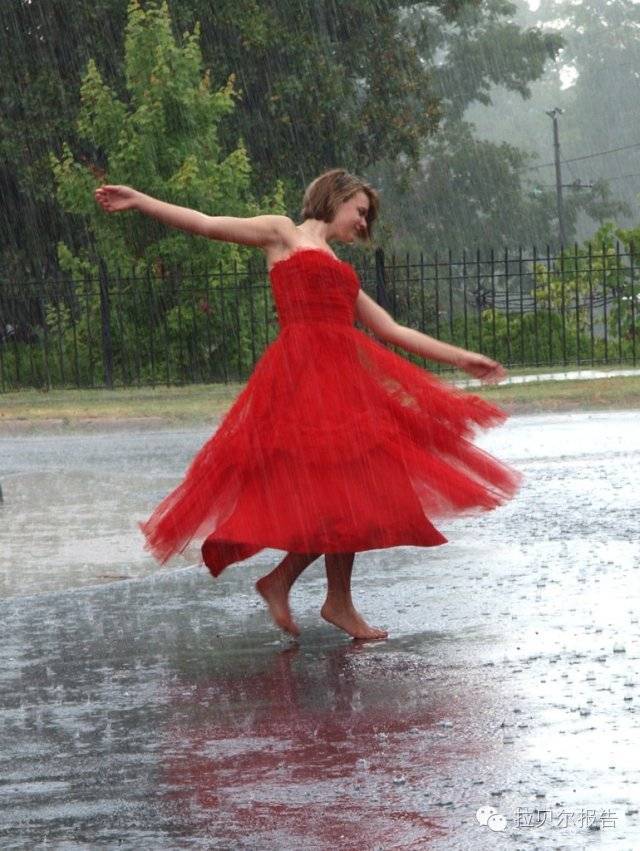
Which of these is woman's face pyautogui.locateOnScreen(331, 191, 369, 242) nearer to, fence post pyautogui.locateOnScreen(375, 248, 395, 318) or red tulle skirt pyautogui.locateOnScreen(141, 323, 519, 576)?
red tulle skirt pyautogui.locateOnScreen(141, 323, 519, 576)

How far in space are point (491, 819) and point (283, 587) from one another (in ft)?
8.64

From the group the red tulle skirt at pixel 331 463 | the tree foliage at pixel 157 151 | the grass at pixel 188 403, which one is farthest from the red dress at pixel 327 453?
the tree foliage at pixel 157 151

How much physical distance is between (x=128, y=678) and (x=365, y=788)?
181 cm

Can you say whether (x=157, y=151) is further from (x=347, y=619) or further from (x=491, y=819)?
(x=491, y=819)

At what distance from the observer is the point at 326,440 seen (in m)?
6.43

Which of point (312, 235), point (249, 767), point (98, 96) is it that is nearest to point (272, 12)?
point (98, 96)

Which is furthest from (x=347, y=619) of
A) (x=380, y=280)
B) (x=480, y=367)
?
(x=380, y=280)

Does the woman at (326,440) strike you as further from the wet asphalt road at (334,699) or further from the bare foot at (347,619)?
the wet asphalt road at (334,699)

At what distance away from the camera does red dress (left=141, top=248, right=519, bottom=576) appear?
249 inches

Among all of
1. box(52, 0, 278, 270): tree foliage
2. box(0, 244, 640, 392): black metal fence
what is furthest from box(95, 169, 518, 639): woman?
box(52, 0, 278, 270): tree foliage

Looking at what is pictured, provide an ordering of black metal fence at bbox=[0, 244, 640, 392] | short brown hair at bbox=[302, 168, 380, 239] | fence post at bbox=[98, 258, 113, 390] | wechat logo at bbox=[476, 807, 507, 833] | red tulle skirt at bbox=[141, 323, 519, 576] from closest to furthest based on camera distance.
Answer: wechat logo at bbox=[476, 807, 507, 833] → red tulle skirt at bbox=[141, 323, 519, 576] → short brown hair at bbox=[302, 168, 380, 239] → fence post at bbox=[98, 258, 113, 390] → black metal fence at bbox=[0, 244, 640, 392]

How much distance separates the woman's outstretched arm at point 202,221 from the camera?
21.7ft

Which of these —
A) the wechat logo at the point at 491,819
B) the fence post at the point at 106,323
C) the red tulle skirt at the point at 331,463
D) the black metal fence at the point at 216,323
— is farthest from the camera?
the black metal fence at the point at 216,323

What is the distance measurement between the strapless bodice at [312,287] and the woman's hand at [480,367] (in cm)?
44
